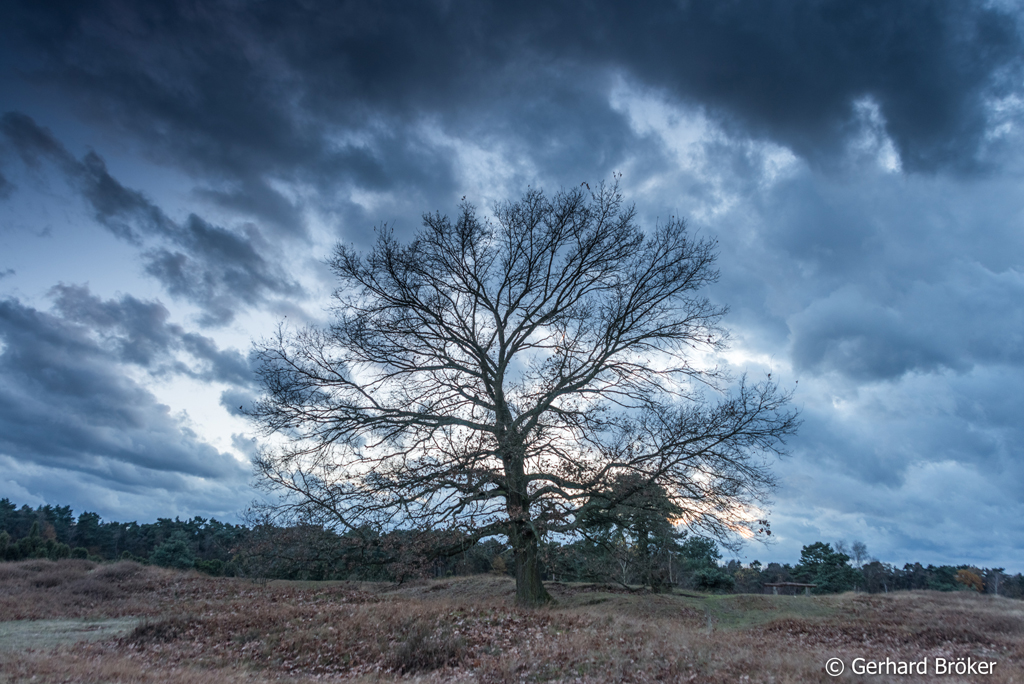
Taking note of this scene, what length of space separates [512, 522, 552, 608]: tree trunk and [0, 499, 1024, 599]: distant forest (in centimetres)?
47

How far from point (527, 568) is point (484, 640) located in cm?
397

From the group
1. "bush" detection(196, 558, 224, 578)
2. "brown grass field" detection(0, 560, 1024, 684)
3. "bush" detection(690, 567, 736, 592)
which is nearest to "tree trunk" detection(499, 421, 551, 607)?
"brown grass field" detection(0, 560, 1024, 684)

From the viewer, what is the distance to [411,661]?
9.72m

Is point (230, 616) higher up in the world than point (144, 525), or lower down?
higher up

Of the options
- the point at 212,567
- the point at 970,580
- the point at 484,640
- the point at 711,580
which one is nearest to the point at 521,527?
the point at 484,640

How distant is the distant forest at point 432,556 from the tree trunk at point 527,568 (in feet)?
1.53

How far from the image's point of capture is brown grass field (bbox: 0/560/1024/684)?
8.64 meters

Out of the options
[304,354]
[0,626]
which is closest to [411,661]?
[304,354]

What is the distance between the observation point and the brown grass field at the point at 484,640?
28.3ft

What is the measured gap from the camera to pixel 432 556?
13.5m

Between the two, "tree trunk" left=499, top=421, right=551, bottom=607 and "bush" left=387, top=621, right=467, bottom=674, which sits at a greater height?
"tree trunk" left=499, top=421, right=551, bottom=607

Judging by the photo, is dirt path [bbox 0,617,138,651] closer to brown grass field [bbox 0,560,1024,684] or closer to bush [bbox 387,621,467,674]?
brown grass field [bbox 0,560,1024,684]

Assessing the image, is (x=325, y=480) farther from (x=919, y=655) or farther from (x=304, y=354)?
(x=919, y=655)

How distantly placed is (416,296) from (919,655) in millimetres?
15396
